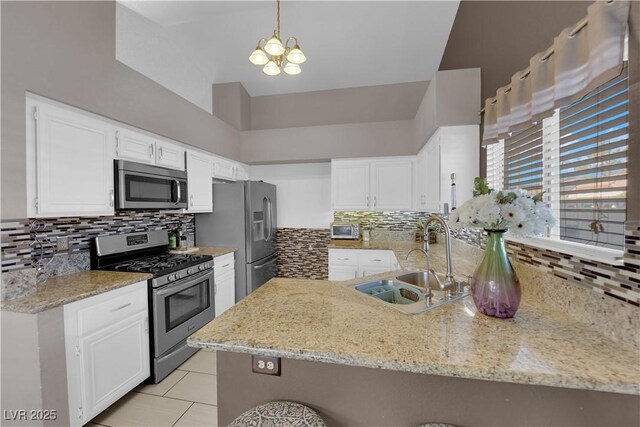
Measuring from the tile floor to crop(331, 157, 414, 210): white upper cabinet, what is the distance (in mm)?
2490

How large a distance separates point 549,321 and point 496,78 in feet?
5.65

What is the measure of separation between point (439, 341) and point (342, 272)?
8.32ft

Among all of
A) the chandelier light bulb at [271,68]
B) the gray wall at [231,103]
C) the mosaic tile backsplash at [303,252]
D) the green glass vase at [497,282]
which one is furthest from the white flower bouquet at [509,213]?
the gray wall at [231,103]

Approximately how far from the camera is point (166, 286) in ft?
7.13

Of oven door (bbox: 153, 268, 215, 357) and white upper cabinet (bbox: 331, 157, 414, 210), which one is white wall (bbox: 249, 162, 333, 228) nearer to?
white upper cabinet (bbox: 331, 157, 414, 210)

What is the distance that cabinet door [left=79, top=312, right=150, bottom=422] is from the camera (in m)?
1.63

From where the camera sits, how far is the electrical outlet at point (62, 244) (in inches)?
77.1

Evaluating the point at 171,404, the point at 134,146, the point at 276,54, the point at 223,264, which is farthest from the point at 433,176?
the point at 171,404

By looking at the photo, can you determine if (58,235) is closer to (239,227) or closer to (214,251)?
(214,251)

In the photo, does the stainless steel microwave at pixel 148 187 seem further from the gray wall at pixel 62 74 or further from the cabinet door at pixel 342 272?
the cabinet door at pixel 342 272

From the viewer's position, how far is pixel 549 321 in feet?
3.37

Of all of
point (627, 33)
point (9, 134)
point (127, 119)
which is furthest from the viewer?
point (127, 119)

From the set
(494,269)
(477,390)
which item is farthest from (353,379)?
(494,269)

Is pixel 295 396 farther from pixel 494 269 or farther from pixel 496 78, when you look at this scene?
pixel 496 78
